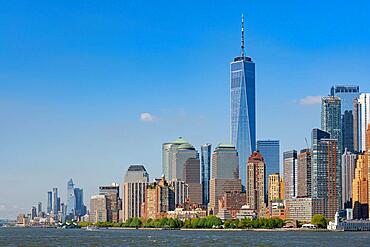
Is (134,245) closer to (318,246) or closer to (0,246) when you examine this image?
(0,246)

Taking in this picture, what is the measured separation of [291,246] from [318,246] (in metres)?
4.75

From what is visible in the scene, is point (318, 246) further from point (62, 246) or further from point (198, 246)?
point (62, 246)

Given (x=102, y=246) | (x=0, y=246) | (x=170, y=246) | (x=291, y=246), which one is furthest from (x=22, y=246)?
(x=291, y=246)

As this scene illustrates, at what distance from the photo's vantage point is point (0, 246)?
5098 inches

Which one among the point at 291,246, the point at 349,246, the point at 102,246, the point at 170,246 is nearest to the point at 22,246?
the point at 102,246

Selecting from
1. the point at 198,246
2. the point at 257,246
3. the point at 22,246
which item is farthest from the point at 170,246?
the point at 22,246

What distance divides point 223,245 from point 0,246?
33665 mm

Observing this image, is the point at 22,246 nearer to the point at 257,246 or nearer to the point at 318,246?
the point at 257,246

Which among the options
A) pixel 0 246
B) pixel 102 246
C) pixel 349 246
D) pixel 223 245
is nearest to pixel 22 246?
pixel 0 246

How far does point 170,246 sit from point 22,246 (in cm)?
2189

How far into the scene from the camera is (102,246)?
127m

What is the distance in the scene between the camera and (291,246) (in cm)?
13025

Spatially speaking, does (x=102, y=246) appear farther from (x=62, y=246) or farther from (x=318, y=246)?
(x=318, y=246)

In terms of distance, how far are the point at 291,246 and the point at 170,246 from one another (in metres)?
18.3
